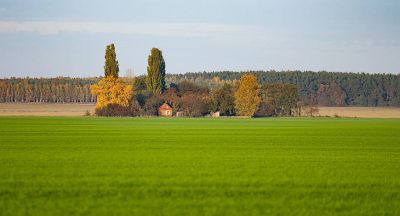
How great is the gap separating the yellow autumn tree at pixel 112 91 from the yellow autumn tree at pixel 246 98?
61.4 ft

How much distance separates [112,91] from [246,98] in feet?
75.9

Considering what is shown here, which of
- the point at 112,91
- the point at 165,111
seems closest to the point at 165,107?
the point at 165,111

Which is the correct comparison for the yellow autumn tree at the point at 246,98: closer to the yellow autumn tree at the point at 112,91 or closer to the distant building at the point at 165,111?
the distant building at the point at 165,111

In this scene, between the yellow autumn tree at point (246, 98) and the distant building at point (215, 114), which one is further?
the distant building at point (215, 114)

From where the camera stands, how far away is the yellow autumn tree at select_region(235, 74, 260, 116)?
134 meters

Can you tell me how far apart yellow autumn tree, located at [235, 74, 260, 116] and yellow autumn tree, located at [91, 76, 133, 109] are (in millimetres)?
18704

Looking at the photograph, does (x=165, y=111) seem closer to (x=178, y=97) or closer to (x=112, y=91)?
(x=178, y=97)

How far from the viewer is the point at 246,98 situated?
13475cm

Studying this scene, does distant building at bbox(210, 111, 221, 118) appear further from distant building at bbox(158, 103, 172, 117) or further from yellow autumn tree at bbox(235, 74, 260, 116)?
distant building at bbox(158, 103, 172, 117)

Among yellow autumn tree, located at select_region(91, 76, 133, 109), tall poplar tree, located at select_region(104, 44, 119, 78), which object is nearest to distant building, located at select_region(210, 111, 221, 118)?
yellow autumn tree, located at select_region(91, 76, 133, 109)

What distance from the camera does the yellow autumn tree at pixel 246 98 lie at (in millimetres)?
134250

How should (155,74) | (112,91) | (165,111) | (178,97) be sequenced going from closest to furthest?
(112,91) < (165,111) < (178,97) < (155,74)

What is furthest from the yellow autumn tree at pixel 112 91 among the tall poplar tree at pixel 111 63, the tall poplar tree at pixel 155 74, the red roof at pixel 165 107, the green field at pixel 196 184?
the green field at pixel 196 184

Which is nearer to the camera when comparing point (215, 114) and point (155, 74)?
point (215, 114)
